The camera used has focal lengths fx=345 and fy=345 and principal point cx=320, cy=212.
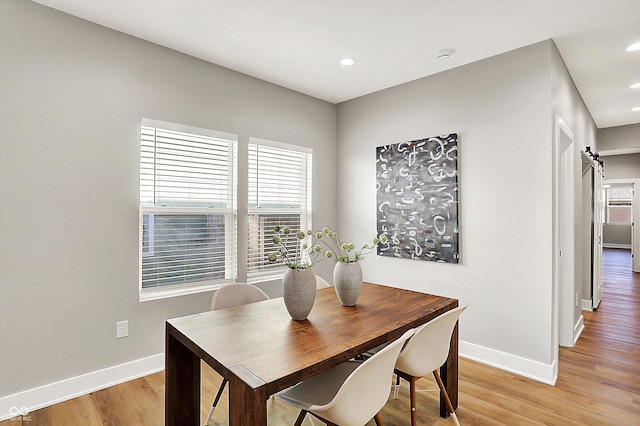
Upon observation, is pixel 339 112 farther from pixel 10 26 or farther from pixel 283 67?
pixel 10 26

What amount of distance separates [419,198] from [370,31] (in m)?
1.63

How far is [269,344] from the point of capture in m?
1.52

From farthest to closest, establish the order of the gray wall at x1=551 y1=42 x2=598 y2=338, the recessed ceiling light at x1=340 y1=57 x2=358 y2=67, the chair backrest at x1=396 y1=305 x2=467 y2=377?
the recessed ceiling light at x1=340 y1=57 x2=358 y2=67
the gray wall at x1=551 y1=42 x2=598 y2=338
the chair backrest at x1=396 y1=305 x2=467 y2=377

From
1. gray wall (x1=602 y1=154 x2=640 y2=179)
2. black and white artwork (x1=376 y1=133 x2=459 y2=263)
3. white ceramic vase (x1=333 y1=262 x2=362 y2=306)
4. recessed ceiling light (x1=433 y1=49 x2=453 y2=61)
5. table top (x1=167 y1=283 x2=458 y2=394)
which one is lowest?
table top (x1=167 y1=283 x2=458 y2=394)

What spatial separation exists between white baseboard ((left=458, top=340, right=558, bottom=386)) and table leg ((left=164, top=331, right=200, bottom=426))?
7.99 ft

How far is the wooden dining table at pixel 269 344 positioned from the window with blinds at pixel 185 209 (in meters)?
1.17

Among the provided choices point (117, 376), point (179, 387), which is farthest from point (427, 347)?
point (117, 376)

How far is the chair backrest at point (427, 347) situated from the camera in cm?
172

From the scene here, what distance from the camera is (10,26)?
7.16 ft

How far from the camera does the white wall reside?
2.74 meters

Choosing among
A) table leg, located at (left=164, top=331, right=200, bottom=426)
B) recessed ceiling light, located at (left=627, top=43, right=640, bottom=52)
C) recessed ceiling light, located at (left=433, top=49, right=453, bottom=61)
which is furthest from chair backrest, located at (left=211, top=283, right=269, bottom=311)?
recessed ceiling light, located at (left=627, top=43, right=640, bottom=52)

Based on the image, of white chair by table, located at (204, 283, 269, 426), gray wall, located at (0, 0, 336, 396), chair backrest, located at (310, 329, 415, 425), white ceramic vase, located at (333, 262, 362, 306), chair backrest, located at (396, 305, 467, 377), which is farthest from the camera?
white chair by table, located at (204, 283, 269, 426)

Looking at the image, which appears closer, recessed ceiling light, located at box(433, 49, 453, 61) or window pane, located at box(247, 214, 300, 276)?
recessed ceiling light, located at box(433, 49, 453, 61)

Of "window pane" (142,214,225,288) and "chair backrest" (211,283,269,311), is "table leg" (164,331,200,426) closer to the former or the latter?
"chair backrest" (211,283,269,311)
